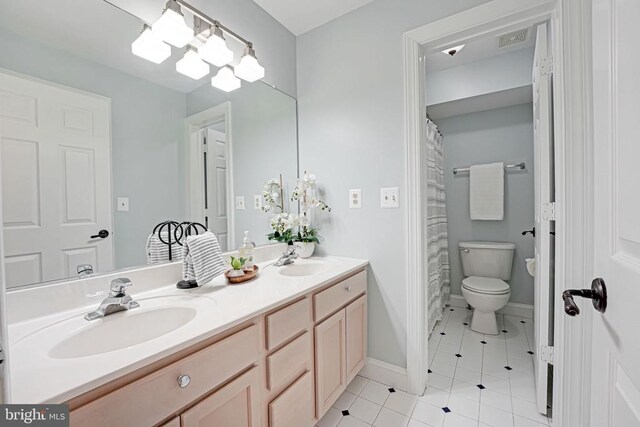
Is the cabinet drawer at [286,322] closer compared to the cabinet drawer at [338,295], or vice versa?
the cabinet drawer at [286,322]

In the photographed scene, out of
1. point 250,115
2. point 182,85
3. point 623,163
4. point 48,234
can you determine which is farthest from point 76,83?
point 623,163

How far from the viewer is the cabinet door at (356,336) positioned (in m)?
1.56

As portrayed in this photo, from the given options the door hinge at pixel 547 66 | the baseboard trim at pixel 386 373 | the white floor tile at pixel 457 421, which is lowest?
the white floor tile at pixel 457 421

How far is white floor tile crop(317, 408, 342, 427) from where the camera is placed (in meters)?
1.41

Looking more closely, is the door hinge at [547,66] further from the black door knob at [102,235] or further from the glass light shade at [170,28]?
the black door knob at [102,235]

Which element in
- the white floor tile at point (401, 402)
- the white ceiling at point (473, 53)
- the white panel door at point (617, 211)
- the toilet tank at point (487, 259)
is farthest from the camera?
the toilet tank at point (487, 259)

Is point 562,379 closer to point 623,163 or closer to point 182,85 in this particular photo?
point 623,163

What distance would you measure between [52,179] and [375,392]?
6.26 feet

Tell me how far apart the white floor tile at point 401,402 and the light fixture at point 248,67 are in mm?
2088

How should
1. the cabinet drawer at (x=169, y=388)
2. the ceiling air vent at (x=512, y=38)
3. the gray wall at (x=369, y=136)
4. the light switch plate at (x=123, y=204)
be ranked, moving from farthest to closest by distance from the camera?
the ceiling air vent at (x=512, y=38) < the gray wall at (x=369, y=136) < the light switch plate at (x=123, y=204) < the cabinet drawer at (x=169, y=388)

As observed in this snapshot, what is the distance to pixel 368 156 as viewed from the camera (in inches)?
69.7

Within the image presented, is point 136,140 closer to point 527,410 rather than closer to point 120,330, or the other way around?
point 120,330

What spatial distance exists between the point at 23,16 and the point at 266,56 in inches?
46.9

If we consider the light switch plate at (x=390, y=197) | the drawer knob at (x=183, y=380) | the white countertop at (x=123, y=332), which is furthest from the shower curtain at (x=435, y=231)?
the drawer knob at (x=183, y=380)
